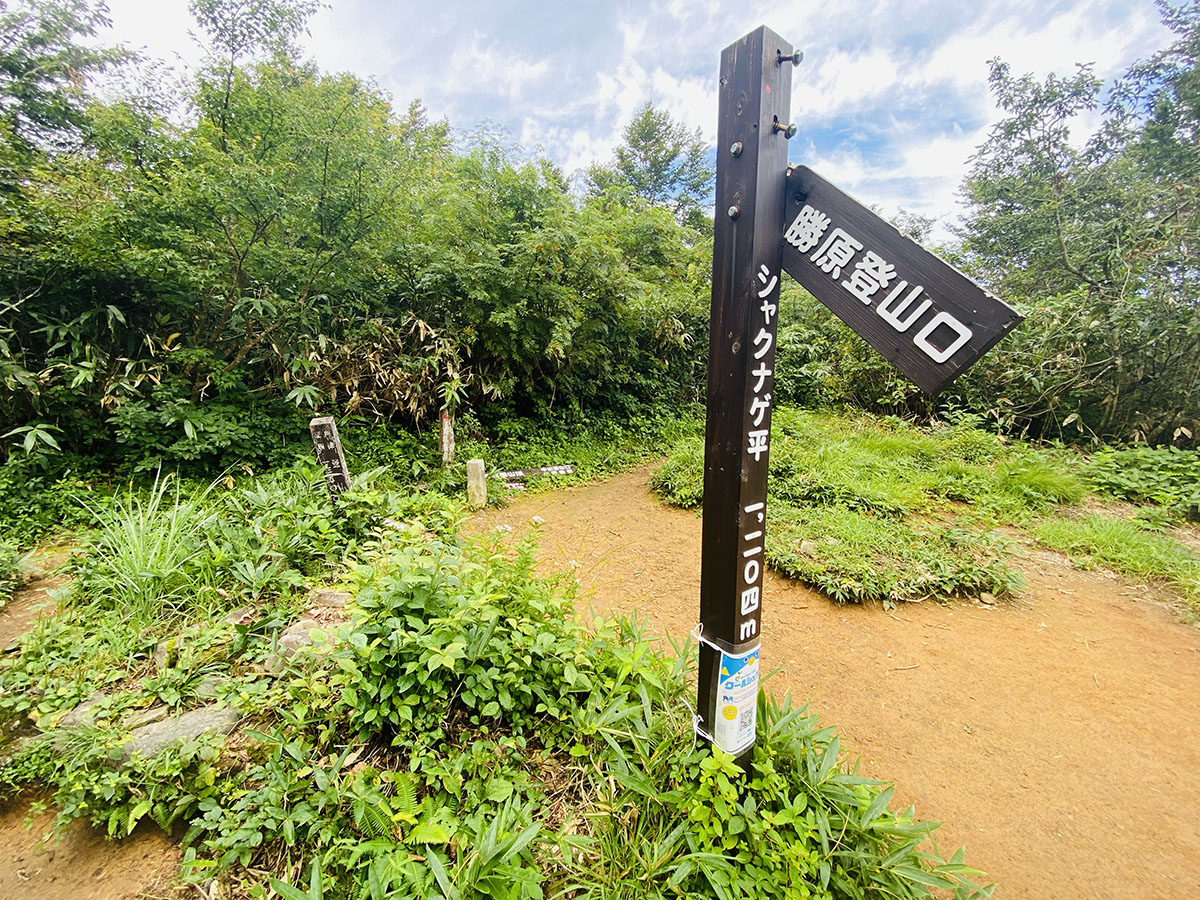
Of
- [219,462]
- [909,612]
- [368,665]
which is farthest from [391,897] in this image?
[219,462]

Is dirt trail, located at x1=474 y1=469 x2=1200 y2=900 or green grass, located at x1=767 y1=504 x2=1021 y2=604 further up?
green grass, located at x1=767 y1=504 x2=1021 y2=604

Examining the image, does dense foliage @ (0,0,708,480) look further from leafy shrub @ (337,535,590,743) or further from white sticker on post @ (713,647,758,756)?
white sticker on post @ (713,647,758,756)

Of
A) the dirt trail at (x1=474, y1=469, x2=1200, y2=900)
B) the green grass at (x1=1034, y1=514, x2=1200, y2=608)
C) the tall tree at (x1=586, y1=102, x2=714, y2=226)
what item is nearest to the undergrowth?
the dirt trail at (x1=474, y1=469, x2=1200, y2=900)

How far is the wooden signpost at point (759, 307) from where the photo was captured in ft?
3.42

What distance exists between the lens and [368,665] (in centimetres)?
176

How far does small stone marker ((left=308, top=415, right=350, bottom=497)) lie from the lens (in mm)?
3533

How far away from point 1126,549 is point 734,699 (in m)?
4.58

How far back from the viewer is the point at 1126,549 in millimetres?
3783

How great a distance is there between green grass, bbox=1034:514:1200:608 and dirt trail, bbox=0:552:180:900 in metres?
5.81

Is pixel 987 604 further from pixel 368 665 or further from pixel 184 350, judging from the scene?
pixel 184 350

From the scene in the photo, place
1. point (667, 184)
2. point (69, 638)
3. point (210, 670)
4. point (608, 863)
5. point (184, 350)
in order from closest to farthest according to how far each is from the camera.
→ point (608, 863) < point (210, 670) < point (69, 638) < point (184, 350) < point (667, 184)

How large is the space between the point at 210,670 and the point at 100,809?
21.5 inches

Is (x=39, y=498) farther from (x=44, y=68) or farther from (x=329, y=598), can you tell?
(x=44, y=68)

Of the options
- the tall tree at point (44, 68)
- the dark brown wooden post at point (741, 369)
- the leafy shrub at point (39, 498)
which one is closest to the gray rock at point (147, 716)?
the dark brown wooden post at point (741, 369)
